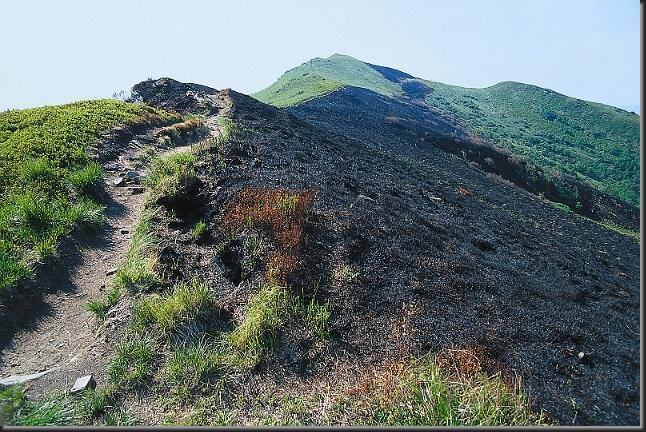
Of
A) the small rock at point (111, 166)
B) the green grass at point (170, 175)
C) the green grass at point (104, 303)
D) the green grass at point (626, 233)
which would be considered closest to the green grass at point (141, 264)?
the green grass at point (104, 303)

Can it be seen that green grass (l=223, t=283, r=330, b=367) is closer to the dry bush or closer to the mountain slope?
the dry bush

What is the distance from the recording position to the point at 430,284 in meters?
7.71

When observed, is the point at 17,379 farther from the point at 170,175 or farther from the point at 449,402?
the point at 170,175

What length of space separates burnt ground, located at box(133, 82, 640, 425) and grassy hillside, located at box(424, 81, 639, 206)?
38124 millimetres

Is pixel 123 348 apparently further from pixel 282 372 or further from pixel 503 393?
pixel 503 393

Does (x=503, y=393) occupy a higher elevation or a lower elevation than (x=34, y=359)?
higher

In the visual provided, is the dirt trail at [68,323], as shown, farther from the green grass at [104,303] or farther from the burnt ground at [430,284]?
the burnt ground at [430,284]

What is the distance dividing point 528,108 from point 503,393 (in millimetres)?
101849

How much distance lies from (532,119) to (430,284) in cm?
8999

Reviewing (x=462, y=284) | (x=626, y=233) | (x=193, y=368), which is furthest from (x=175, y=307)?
(x=626, y=233)

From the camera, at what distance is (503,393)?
4.70m

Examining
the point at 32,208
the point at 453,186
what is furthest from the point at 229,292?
the point at 453,186

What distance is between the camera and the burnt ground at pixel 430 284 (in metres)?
5.71

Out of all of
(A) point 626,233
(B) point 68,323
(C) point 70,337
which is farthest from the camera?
(A) point 626,233
